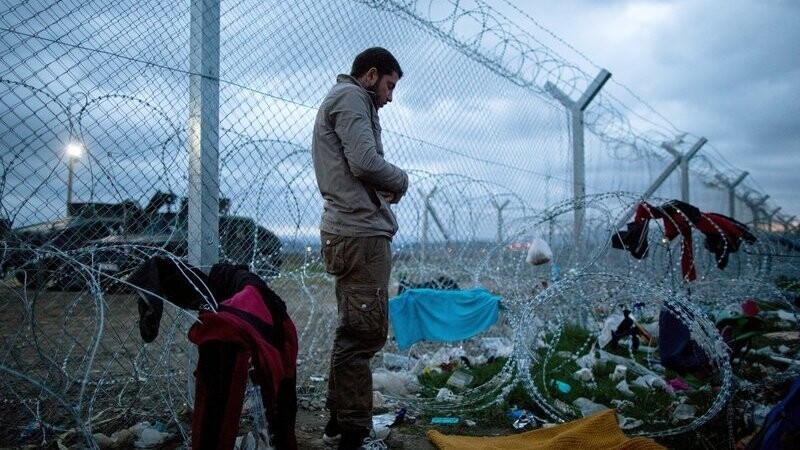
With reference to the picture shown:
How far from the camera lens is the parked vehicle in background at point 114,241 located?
213 centimetres

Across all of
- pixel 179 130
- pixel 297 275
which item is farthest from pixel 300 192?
pixel 179 130

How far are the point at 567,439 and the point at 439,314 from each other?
68.4 inches

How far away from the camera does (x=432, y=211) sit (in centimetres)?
484

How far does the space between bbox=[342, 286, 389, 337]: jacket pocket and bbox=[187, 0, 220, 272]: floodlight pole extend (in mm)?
915

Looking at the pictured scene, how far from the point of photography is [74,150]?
2.31 m

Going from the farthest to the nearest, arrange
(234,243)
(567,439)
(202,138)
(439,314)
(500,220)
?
(500,220)
(439,314)
(234,243)
(202,138)
(567,439)

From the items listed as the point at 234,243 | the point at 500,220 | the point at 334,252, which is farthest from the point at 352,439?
the point at 500,220

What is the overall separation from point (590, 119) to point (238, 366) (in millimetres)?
5587

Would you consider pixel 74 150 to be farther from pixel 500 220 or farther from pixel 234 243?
pixel 500 220

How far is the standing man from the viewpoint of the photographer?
2375mm

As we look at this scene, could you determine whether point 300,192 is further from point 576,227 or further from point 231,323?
point 576,227

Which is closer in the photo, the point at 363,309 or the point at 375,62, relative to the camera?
the point at 363,309

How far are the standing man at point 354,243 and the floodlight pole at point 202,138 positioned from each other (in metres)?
0.75

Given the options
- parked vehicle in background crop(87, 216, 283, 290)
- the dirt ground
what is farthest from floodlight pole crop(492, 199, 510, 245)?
the dirt ground
